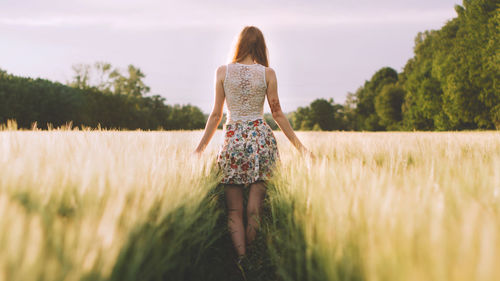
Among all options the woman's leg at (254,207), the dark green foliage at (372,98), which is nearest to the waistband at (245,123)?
the woman's leg at (254,207)

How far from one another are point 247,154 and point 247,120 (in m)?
0.39

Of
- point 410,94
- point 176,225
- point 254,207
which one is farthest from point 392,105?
→ point 176,225

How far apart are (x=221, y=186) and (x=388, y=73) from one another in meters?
50.8

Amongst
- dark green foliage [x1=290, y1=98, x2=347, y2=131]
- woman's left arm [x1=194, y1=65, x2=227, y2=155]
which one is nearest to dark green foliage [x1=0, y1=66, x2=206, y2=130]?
→ woman's left arm [x1=194, y1=65, x2=227, y2=155]

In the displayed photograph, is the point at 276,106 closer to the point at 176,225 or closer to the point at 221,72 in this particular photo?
the point at 221,72

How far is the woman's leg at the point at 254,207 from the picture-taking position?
2.65m

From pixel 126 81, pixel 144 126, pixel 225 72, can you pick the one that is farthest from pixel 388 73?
pixel 225 72

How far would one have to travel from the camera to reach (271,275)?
6.71ft

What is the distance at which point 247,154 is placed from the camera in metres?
3.13

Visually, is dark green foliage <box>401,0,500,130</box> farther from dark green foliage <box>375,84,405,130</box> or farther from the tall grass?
the tall grass

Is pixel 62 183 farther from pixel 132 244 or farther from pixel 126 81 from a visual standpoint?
pixel 126 81

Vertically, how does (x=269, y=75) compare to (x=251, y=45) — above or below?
below

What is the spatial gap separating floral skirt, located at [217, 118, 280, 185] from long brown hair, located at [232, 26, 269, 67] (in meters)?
0.69

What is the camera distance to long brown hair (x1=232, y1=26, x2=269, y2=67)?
329cm
